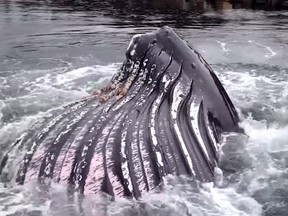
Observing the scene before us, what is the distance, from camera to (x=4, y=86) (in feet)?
44.4

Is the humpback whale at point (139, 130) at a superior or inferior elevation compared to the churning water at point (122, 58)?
superior

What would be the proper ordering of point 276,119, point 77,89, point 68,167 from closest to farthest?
point 68,167
point 276,119
point 77,89

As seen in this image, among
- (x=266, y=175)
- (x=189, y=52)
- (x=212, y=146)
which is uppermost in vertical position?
(x=189, y=52)

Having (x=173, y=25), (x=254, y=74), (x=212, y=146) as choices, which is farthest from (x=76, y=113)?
(x=173, y=25)

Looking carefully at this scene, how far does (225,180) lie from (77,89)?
264 inches

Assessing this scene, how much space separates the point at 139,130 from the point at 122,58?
33.1 feet

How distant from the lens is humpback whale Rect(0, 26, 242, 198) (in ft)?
21.5

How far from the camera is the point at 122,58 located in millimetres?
17203

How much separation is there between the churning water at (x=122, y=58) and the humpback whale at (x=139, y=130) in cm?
21

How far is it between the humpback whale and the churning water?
0.68ft

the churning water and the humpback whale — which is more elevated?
the humpback whale

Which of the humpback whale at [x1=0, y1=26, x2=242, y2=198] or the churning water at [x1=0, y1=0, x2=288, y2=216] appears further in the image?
the churning water at [x1=0, y1=0, x2=288, y2=216]

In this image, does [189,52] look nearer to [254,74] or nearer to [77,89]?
[77,89]

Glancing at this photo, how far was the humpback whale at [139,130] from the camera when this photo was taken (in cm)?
656
